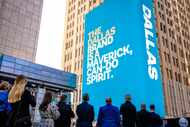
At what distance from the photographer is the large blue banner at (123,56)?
13.8 metres

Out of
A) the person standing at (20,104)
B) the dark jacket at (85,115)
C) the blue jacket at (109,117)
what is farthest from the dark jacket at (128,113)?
the person standing at (20,104)

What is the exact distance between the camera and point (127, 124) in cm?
793

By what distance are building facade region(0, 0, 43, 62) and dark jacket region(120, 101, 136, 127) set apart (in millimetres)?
71869

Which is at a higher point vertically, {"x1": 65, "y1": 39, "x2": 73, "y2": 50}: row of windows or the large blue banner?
{"x1": 65, "y1": 39, "x2": 73, "y2": 50}: row of windows

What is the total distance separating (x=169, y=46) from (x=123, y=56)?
35552mm

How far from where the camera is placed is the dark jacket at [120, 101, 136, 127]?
789cm

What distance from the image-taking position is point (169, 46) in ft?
157

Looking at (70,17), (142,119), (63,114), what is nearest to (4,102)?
(63,114)

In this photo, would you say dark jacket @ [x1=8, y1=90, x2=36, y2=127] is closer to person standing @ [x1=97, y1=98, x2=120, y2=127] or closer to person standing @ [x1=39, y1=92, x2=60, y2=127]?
person standing @ [x1=39, y1=92, x2=60, y2=127]

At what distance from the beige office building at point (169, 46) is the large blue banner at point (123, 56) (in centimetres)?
2020

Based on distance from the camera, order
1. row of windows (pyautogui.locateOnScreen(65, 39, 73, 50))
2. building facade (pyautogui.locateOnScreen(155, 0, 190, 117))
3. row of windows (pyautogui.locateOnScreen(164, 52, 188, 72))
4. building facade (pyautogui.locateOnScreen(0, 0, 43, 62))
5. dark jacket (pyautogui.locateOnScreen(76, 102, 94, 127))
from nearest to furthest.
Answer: dark jacket (pyautogui.locateOnScreen(76, 102, 94, 127)) → building facade (pyautogui.locateOnScreen(155, 0, 190, 117)) → row of windows (pyautogui.locateOnScreen(164, 52, 188, 72)) → row of windows (pyautogui.locateOnScreen(65, 39, 73, 50)) → building facade (pyautogui.locateOnScreen(0, 0, 43, 62))

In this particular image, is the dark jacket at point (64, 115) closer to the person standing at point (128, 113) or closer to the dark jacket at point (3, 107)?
the person standing at point (128, 113)

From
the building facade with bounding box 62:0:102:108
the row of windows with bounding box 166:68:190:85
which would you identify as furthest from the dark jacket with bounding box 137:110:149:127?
the building facade with bounding box 62:0:102:108

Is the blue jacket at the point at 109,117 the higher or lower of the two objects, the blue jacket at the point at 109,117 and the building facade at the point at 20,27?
the lower
